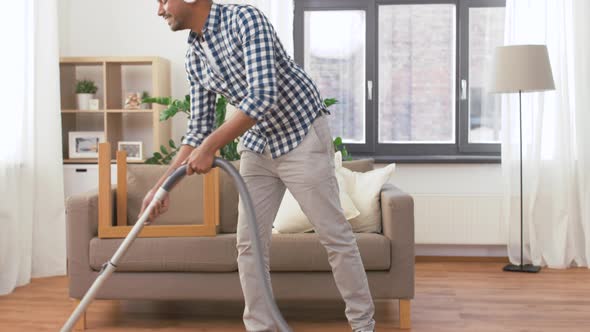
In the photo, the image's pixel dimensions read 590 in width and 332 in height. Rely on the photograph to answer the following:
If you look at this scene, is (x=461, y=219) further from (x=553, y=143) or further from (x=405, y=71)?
(x=405, y=71)

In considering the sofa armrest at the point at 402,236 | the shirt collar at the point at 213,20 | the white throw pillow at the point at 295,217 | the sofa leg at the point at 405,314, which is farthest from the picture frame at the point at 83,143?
the shirt collar at the point at 213,20

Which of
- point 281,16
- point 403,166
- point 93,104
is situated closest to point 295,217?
point 403,166

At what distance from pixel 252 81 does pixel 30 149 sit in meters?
2.59

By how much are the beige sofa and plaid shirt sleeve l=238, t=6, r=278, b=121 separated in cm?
121

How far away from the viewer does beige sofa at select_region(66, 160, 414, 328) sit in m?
3.38

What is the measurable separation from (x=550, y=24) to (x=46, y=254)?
10.7 feet

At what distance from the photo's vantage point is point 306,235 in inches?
136

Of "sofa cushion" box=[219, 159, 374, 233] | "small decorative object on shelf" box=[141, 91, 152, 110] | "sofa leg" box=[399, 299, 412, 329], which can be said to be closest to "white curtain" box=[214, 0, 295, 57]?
"small decorative object on shelf" box=[141, 91, 152, 110]

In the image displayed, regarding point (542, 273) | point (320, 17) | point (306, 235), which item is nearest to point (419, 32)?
point (320, 17)

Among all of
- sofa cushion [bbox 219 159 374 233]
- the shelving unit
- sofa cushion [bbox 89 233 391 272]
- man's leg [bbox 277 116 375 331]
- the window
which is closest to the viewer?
man's leg [bbox 277 116 375 331]

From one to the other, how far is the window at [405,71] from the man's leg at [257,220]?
8.28 ft

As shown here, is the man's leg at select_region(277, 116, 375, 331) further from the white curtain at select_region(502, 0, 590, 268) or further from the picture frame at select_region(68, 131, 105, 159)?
the picture frame at select_region(68, 131, 105, 159)

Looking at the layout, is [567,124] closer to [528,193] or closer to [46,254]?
[528,193]

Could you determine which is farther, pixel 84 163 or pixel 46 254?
pixel 84 163
